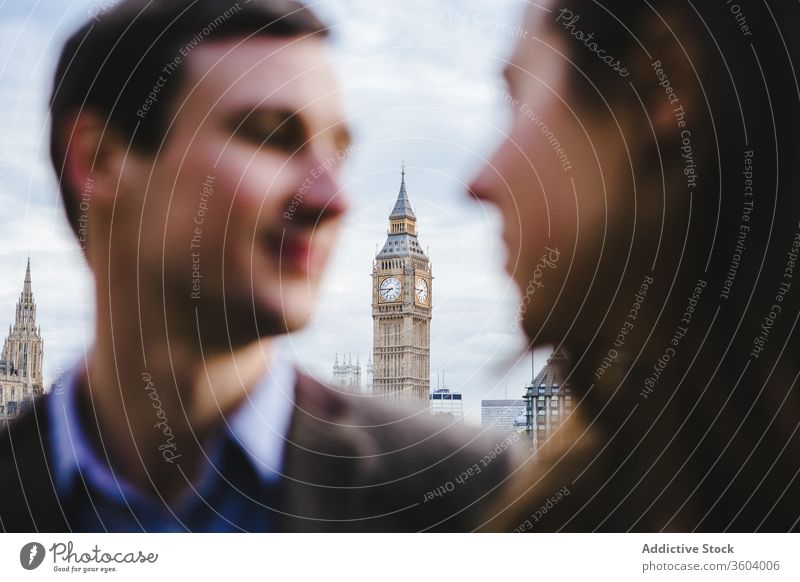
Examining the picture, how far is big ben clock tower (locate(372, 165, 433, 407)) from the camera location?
181 inches

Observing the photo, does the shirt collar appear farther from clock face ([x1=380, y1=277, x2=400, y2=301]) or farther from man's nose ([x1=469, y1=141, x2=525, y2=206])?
man's nose ([x1=469, y1=141, x2=525, y2=206])

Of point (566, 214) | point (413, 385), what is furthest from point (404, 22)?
point (413, 385)

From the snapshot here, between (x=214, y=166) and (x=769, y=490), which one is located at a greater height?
(x=214, y=166)

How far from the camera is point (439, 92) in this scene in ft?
15.2

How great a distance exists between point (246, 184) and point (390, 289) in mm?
674

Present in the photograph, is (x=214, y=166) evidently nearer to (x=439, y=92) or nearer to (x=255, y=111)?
(x=255, y=111)

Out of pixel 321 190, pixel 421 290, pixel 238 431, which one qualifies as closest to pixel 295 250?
pixel 321 190

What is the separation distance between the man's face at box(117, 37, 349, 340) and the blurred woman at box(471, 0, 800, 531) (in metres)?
0.79
